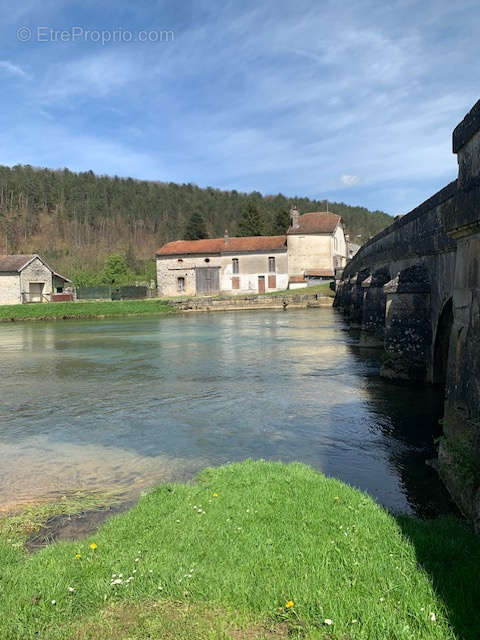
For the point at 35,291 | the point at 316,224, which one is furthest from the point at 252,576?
the point at 35,291

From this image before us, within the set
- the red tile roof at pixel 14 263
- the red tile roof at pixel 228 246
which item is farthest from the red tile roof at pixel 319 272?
the red tile roof at pixel 14 263

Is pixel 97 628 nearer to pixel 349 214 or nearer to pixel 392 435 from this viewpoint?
pixel 392 435

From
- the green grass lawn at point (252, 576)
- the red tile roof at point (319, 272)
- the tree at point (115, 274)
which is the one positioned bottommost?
the green grass lawn at point (252, 576)

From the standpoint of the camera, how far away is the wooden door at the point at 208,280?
179ft

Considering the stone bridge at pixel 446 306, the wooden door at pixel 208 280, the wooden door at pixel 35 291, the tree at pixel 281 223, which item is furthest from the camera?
the tree at pixel 281 223

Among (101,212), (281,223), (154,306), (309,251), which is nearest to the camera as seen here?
(154,306)

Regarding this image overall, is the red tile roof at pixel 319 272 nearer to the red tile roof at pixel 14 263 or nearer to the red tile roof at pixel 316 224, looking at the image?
the red tile roof at pixel 316 224

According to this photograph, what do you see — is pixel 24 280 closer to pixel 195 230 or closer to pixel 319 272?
pixel 195 230

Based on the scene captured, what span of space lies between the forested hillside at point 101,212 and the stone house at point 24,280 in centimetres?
3489

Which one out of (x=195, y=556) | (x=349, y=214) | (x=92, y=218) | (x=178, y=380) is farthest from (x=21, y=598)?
(x=349, y=214)

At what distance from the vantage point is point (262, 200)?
411 ft

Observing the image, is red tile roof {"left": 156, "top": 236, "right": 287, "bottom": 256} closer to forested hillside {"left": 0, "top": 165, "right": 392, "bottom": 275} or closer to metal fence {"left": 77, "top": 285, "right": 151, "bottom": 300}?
metal fence {"left": 77, "top": 285, "right": 151, "bottom": 300}

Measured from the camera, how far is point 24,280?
5416cm

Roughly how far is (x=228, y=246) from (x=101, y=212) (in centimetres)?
7069
